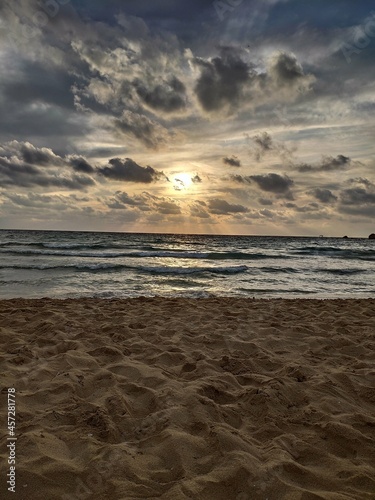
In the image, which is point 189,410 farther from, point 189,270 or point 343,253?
point 343,253

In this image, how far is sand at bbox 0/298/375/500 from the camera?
2.53 metres

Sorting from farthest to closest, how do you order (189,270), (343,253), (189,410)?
(343,253) → (189,270) → (189,410)

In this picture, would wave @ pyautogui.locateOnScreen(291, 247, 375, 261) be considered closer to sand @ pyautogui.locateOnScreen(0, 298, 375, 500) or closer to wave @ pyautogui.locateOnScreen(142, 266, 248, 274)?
wave @ pyautogui.locateOnScreen(142, 266, 248, 274)

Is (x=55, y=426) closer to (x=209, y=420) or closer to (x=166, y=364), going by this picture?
(x=209, y=420)

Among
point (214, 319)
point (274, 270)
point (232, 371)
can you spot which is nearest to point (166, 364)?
point (232, 371)

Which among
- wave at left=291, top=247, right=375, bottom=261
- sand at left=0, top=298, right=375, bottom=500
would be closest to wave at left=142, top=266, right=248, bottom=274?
sand at left=0, top=298, right=375, bottom=500

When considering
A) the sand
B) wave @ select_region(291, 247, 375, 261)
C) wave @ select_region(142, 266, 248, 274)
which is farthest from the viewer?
wave @ select_region(291, 247, 375, 261)

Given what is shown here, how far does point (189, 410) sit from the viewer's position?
3.51m

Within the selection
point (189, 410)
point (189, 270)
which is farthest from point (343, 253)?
point (189, 410)

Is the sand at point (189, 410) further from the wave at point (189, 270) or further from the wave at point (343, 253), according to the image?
the wave at point (343, 253)

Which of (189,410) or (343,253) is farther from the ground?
(343,253)

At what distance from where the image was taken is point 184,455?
2.83m

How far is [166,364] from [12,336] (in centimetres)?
294

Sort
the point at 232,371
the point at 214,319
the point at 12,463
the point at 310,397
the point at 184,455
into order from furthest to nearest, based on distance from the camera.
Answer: the point at 214,319 → the point at 232,371 → the point at 310,397 → the point at 184,455 → the point at 12,463
